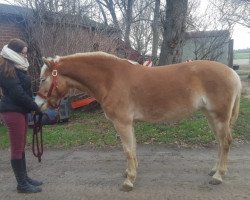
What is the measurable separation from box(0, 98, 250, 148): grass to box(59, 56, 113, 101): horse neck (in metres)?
2.41

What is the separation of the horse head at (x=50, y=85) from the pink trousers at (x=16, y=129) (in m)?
0.34

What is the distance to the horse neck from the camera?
5012 millimetres

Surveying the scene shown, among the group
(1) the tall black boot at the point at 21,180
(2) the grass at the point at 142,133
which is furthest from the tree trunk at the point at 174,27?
(1) the tall black boot at the point at 21,180

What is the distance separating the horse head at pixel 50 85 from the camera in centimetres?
491

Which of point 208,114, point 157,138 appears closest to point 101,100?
point 208,114

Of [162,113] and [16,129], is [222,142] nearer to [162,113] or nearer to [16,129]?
[162,113]

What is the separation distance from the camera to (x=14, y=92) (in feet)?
15.0

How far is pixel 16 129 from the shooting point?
15.8 ft

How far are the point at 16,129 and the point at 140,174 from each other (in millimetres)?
2020

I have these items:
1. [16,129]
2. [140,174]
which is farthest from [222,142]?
[16,129]

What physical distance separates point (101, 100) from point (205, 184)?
1.92 m

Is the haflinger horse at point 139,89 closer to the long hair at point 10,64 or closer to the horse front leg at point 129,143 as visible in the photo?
the horse front leg at point 129,143

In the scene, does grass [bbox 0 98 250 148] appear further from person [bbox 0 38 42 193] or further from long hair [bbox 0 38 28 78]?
long hair [bbox 0 38 28 78]

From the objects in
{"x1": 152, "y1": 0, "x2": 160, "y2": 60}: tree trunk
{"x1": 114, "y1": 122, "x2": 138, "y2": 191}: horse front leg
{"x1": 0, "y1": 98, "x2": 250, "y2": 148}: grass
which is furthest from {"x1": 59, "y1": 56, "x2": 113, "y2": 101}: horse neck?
{"x1": 152, "y1": 0, "x2": 160, "y2": 60}: tree trunk
